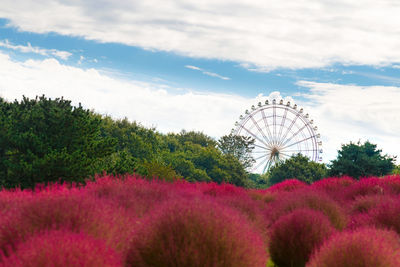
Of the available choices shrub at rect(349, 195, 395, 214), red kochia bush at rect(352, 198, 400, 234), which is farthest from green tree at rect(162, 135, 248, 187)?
red kochia bush at rect(352, 198, 400, 234)

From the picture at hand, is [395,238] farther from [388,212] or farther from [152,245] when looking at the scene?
[152,245]

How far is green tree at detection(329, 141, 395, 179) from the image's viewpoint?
36000 millimetres

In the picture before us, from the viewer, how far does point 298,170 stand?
58281mm

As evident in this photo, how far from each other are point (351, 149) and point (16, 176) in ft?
101

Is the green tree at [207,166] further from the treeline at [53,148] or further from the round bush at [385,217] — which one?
the round bush at [385,217]

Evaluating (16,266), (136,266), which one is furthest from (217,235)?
(16,266)

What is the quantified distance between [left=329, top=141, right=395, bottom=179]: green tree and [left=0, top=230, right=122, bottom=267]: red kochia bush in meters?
35.0

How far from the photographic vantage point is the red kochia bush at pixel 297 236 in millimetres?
8633

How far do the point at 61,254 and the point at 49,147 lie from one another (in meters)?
12.5

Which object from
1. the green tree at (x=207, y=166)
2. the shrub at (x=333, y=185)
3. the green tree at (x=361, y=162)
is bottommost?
the green tree at (x=207, y=166)

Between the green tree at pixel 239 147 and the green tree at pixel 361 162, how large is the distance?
101 ft

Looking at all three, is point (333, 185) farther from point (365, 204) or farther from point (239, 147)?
point (239, 147)

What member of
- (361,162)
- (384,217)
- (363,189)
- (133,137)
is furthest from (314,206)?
(133,137)

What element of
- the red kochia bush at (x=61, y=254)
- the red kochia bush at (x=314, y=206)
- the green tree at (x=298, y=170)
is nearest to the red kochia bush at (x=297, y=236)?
the red kochia bush at (x=314, y=206)
